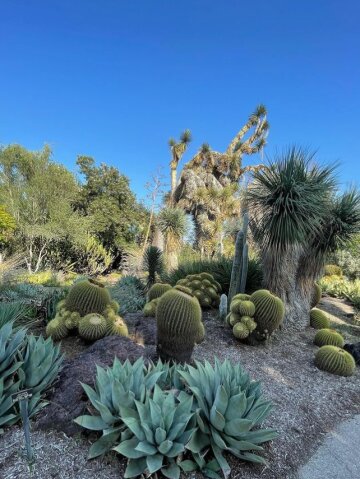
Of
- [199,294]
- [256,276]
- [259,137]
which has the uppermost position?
[259,137]

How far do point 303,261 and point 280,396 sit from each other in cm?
399

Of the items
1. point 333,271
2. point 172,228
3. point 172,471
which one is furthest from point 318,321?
point 333,271

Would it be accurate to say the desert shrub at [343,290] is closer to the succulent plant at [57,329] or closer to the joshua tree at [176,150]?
the succulent plant at [57,329]

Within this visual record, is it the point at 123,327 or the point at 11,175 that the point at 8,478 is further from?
the point at 11,175

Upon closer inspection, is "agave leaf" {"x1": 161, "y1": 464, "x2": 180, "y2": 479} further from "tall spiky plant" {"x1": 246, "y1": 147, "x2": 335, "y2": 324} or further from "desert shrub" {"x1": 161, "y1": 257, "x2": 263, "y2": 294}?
"desert shrub" {"x1": 161, "y1": 257, "x2": 263, "y2": 294}

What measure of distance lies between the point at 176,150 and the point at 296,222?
719 inches

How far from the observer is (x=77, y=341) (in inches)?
172

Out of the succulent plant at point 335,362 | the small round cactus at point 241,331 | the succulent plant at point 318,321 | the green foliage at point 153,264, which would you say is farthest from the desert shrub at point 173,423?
the green foliage at point 153,264

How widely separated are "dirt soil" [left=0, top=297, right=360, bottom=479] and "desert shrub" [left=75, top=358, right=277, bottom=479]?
0.52 feet

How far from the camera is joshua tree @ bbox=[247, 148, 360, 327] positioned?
624 centimetres

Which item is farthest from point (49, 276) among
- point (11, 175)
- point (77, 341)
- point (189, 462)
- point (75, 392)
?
point (189, 462)

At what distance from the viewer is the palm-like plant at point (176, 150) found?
22.9 m

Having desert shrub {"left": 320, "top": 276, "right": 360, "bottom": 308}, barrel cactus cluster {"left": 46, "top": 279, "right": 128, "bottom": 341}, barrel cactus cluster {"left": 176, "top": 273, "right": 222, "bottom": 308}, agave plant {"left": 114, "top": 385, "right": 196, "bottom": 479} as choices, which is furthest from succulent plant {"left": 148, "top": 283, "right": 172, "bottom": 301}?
desert shrub {"left": 320, "top": 276, "right": 360, "bottom": 308}

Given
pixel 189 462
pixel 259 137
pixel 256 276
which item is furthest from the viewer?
pixel 259 137
